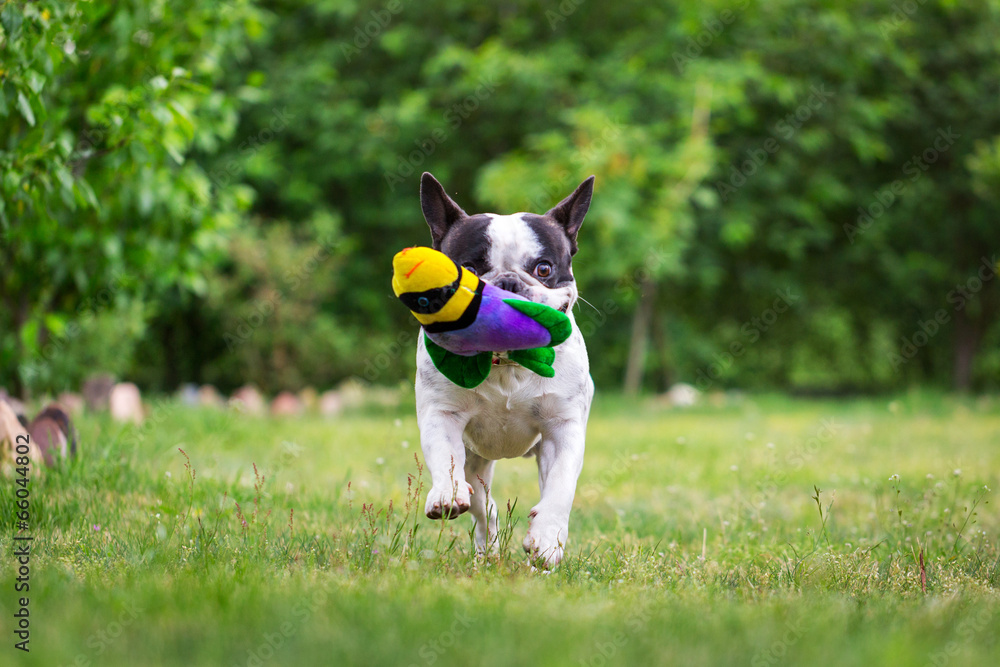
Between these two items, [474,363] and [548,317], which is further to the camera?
[474,363]

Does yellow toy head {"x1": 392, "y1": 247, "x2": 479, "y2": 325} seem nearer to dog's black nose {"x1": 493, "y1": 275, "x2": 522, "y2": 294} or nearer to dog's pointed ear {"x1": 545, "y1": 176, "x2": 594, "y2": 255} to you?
dog's black nose {"x1": 493, "y1": 275, "x2": 522, "y2": 294}

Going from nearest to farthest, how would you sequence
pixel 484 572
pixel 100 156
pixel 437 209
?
pixel 484 572
pixel 437 209
pixel 100 156

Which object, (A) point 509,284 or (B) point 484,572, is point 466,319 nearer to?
(A) point 509,284

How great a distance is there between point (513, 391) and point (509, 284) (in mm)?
380

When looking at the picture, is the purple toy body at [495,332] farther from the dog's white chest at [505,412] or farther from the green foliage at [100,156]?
the green foliage at [100,156]

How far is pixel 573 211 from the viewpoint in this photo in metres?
3.51

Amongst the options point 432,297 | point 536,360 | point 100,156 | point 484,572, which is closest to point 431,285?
point 432,297

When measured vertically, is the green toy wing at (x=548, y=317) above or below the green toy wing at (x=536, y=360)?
above

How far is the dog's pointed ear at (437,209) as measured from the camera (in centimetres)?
334

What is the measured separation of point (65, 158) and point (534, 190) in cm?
586

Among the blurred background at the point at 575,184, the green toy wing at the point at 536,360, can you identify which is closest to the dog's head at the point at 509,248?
the green toy wing at the point at 536,360

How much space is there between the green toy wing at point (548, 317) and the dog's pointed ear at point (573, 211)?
619 millimetres

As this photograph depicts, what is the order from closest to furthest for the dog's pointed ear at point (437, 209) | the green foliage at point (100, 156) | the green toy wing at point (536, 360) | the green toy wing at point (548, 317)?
1. the green toy wing at point (548, 317)
2. the green toy wing at point (536, 360)
3. the dog's pointed ear at point (437, 209)
4. the green foliage at point (100, 156)

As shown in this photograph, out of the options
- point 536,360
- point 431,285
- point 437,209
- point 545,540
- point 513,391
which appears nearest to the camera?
point 431,285
